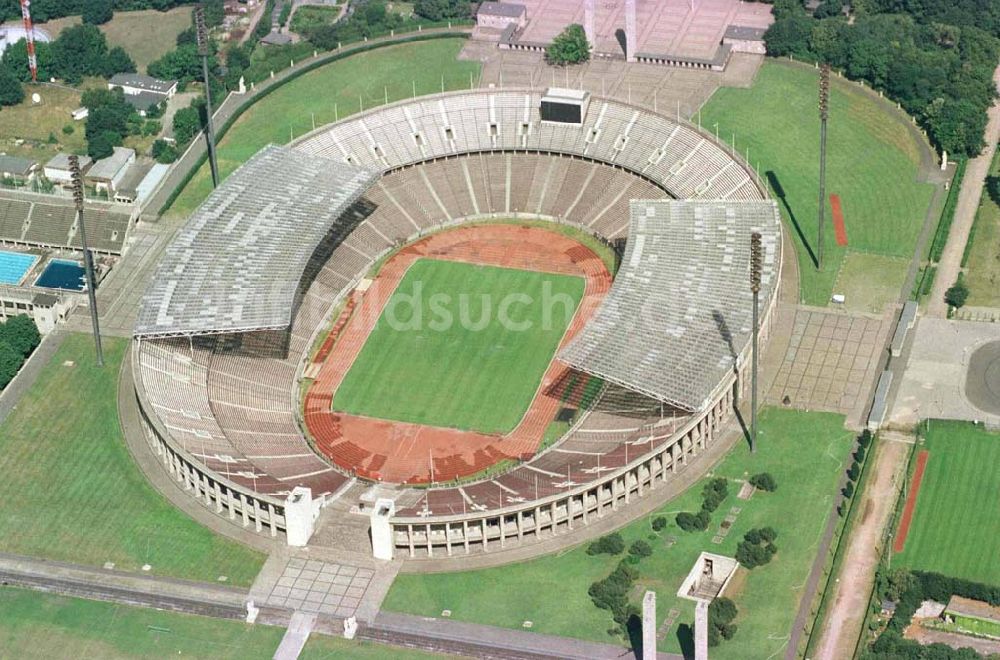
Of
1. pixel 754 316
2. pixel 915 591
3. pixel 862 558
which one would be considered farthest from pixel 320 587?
pixel 915 591

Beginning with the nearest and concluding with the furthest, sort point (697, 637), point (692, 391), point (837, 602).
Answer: point (697, 637) → point (837, 602) → point (692, 391)

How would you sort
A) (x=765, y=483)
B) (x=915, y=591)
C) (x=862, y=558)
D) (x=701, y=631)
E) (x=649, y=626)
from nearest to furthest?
(x=649, y=626) → (x=701, y=631) → (x=915, y=591) → (x=862, y=558) → (x=765, y=483)

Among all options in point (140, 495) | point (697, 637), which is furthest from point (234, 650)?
point (697, 637)

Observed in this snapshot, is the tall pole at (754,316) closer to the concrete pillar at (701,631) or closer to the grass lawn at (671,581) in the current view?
the grass lawn at (671,581)

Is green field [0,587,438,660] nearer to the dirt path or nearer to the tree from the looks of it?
the dirt path

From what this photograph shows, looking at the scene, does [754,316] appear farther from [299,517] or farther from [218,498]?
[218,498]

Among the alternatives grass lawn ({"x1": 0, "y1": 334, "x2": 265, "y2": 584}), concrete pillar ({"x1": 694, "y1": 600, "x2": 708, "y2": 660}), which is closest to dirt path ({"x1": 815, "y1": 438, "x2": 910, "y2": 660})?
concrete pillar ({"x1": 694, "y1": 600, "x2": 708, "y2": 660})

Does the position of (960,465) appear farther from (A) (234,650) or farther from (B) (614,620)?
(A) (234,650)
